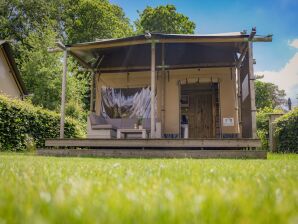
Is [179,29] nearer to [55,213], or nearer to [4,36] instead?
[4,36]

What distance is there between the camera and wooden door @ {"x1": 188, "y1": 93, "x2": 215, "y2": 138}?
12.7 m

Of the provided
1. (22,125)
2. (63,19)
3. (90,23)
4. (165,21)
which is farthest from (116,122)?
(63,19)

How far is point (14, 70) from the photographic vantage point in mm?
20141

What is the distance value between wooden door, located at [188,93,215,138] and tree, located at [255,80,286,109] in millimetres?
27449

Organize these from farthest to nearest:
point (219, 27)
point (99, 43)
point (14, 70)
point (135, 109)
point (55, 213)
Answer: point (219, 27) → point (14, 70) → point (135, 109) → point (99, 43) → point (55, 213)

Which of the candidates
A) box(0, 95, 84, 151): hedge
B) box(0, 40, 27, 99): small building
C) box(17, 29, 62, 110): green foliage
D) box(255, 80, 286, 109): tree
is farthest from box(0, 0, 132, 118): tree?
box(255, 80, 286, 109): tree

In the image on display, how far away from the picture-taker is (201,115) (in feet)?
41.9

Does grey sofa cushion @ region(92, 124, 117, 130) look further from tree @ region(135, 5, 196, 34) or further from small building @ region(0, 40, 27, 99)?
tree @ region(135, 5, 196, 34)

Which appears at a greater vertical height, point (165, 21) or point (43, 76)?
point (165, 21)

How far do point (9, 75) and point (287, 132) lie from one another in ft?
54.1

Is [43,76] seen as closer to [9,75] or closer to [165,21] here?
[9,75]

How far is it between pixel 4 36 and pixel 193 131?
19506 mm

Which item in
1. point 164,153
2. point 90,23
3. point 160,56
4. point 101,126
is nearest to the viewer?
point 164,153

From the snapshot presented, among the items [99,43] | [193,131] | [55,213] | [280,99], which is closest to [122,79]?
[99,43]
